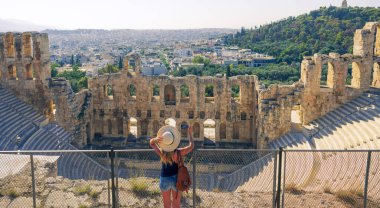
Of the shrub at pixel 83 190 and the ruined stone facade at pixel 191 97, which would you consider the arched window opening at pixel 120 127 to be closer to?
the ruined stone facade at pixel 191 97

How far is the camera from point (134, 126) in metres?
33.1

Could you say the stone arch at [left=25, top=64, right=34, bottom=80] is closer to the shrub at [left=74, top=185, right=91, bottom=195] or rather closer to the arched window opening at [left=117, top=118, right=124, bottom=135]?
the arched window opening at [left=117, top=118, right=124, bottom=135]

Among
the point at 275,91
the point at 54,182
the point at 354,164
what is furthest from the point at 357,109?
the point at 54,182

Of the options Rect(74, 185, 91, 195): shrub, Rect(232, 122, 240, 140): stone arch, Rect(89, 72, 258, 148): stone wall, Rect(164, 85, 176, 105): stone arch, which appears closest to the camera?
Rect(74, 185, 91, 195): shrub

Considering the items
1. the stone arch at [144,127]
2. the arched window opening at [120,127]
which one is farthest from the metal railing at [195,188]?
the arched window opening at [120,127]

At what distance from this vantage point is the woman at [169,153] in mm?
8523

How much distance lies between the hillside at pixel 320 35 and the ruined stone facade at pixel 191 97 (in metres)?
34.6

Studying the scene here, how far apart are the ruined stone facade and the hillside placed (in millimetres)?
34582

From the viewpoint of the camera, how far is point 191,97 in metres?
28.6

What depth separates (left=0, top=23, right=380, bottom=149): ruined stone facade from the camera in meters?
25.4

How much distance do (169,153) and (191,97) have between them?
20014mm

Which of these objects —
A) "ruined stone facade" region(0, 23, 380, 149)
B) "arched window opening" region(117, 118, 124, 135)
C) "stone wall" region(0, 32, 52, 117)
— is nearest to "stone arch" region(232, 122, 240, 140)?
"ruined stone facade" region(0, 23, 380, 149)

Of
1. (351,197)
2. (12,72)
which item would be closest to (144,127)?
(12,72)

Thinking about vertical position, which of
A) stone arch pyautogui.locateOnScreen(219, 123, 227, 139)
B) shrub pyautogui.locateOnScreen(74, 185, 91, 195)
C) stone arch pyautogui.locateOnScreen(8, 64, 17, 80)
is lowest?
stone arch pyautogui.locateOnScreen(219, 123, 227, 139)
